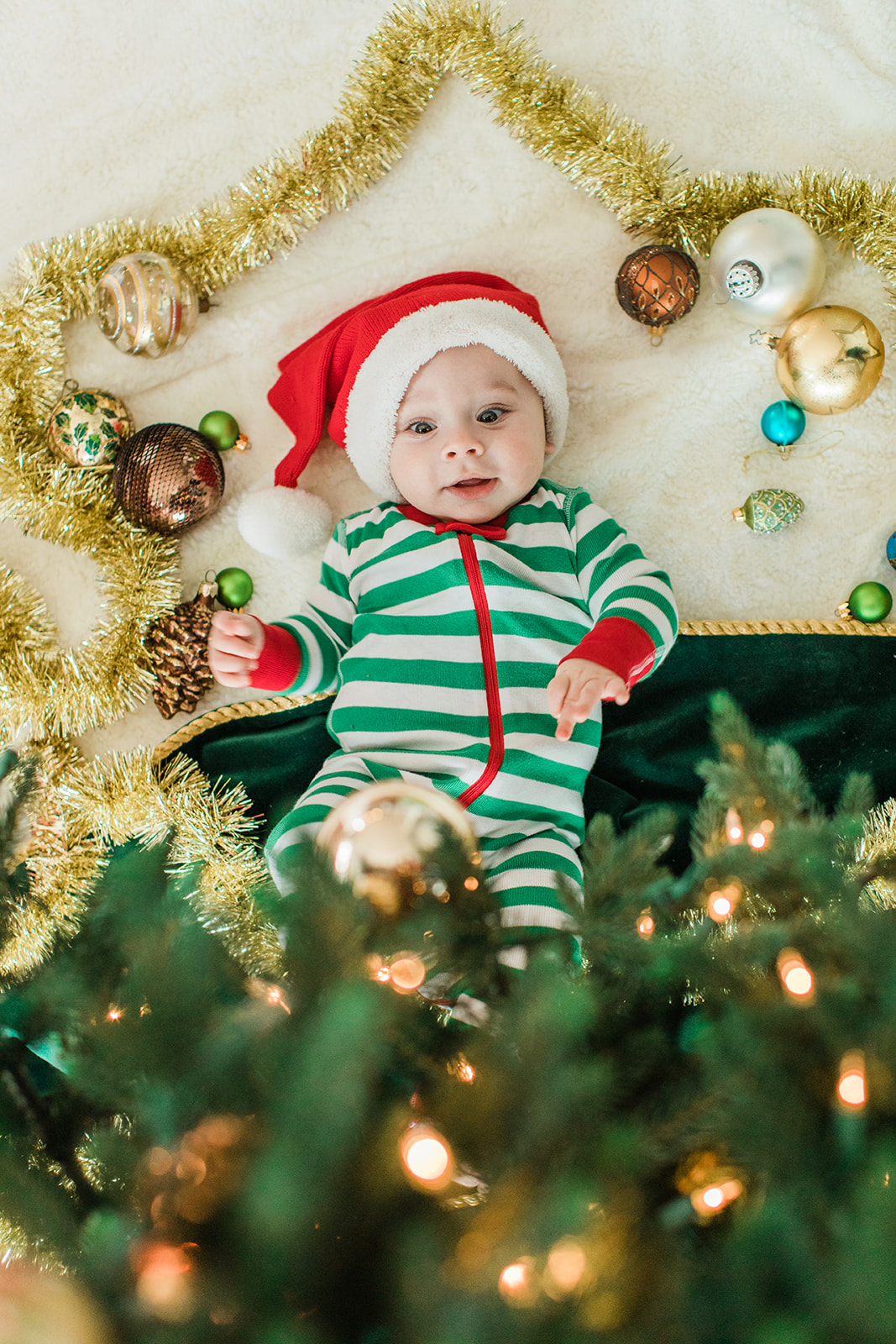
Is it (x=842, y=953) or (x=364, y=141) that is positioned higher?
(x=364, y=141)

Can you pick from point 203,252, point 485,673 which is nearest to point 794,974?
point 485,673

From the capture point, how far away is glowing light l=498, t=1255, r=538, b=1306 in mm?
334

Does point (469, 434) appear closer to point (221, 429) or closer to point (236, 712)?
point (221, 429)

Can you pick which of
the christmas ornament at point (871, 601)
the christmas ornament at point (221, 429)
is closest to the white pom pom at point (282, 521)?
the christmas ornament at point (221, 429)

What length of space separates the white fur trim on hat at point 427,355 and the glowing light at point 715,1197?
3.45 feet

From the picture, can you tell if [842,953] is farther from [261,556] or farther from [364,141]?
[364,141]

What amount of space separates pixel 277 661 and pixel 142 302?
58 cm

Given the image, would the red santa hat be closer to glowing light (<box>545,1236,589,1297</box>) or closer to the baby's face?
the baby's face

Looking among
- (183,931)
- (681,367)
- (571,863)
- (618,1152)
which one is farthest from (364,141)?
(618,1152)

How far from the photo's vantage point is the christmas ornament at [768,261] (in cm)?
125

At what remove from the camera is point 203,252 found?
139cm

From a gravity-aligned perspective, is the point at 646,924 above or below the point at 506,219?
below

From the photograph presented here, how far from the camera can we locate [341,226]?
56.8 inches

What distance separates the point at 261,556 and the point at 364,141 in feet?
2.20
